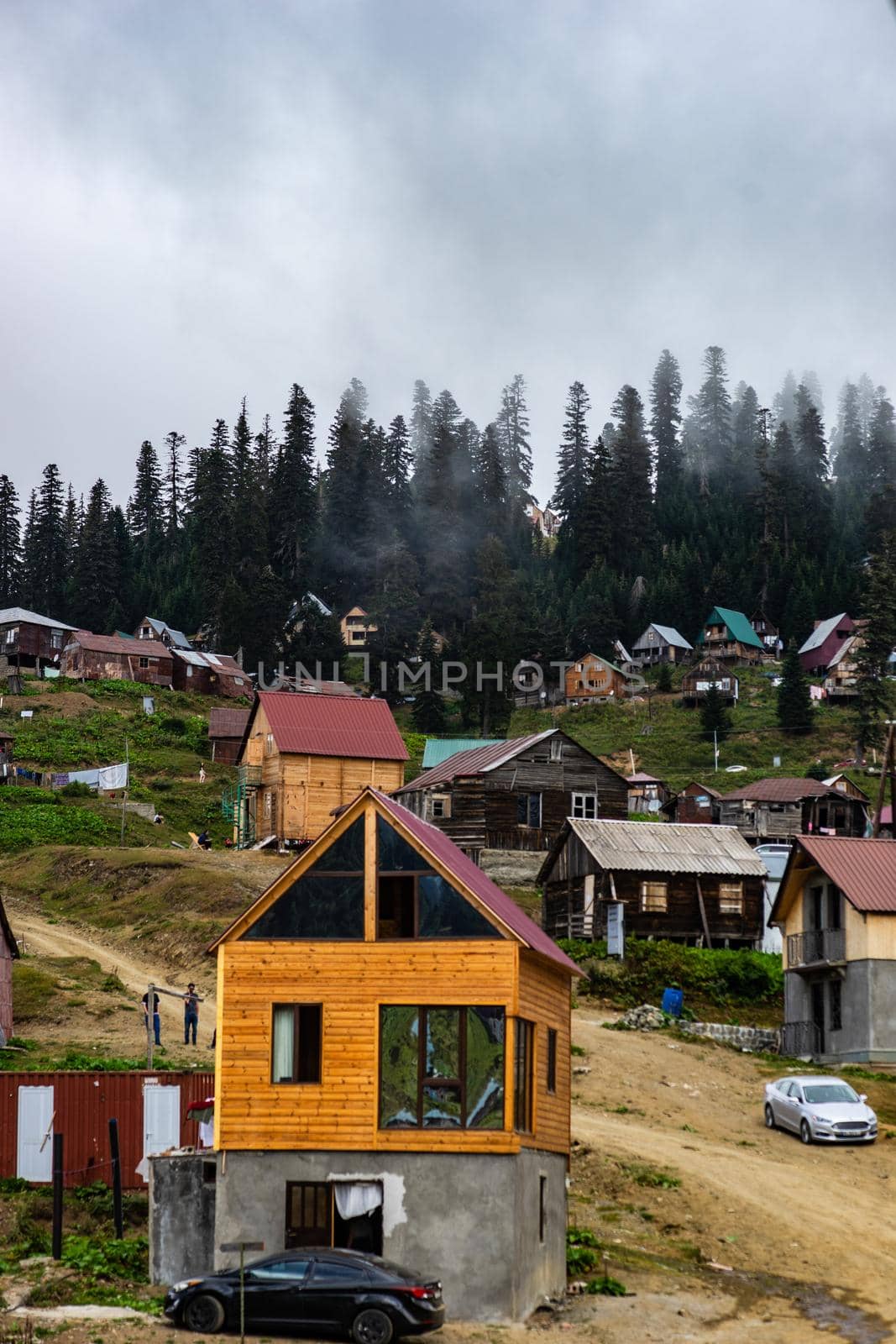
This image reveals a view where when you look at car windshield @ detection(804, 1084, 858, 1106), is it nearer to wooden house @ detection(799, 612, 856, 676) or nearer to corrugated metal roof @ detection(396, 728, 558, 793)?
corrugated metal roof @ detection(396, 728, 558, 793)

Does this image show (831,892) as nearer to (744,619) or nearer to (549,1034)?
(549,1034)

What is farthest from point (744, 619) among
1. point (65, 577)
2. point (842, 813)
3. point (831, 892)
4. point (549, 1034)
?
→ point (549, 1034)

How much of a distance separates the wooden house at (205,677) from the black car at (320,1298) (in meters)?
97.7

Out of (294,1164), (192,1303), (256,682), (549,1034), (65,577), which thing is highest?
(65,577)

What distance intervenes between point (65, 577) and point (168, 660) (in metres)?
38.8

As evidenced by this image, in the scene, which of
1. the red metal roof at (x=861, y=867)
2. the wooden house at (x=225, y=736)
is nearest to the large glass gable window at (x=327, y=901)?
the red metal roof at (x=861, y=867)

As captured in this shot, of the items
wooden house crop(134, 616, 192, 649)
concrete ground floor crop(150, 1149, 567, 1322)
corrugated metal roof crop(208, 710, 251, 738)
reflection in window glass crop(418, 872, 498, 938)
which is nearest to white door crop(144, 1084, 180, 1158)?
concrete ground floor crop(150, 1149, 567, 1322)

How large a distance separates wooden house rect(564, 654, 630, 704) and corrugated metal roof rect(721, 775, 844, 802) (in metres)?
35.6

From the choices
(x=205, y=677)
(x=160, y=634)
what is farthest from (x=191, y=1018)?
(x=160, y=634)

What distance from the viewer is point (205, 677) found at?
118625 millimetres

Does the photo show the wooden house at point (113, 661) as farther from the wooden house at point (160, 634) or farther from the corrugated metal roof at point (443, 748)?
the corrugated metal roof at point (443, 748)

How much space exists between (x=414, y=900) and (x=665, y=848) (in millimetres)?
34379

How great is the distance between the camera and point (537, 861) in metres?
70.7

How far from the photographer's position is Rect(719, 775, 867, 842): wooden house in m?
83.1
